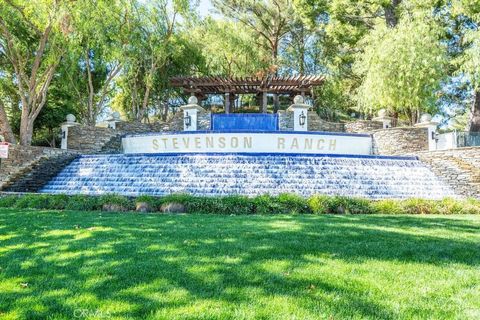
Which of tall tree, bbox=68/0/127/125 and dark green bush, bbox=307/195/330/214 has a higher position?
tall tree, bbox=68/0/127/125

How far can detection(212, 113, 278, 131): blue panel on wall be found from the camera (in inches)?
780

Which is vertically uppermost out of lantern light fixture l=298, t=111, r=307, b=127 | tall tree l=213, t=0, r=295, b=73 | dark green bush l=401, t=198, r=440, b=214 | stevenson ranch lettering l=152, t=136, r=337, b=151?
tall tree l=213, t=0, r=295, b=73

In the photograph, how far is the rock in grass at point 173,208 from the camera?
8570 millimetres

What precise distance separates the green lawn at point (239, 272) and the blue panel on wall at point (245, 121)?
1427 centimetres

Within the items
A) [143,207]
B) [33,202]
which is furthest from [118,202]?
[33,202]

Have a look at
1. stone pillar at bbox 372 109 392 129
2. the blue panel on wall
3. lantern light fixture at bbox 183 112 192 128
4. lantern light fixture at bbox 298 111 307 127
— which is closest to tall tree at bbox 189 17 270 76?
the blue panel on wall

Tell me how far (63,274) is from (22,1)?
12.5 m

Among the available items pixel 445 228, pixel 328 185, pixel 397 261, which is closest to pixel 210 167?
pixel 328 185

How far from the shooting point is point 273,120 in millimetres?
19781

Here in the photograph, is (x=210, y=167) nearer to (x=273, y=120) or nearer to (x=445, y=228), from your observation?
(x=445, y=228)

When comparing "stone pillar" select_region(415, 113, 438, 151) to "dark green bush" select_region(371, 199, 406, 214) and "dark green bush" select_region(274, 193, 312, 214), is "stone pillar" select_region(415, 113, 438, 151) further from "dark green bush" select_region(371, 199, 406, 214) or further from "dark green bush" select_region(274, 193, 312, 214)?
"dark green bush" select_region(274, 193, 312, 214)

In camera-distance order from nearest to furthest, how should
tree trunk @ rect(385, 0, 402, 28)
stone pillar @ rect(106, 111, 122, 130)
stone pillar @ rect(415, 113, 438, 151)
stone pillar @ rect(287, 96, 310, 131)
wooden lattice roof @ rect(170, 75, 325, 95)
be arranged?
stone pillar @ rect(415, 113, 438, 151) < stone pillar @ rect(287, 96, 310, 131) < wooden lattice roof @ rect(170, 75, 325, 95) < stone pillar @ rect(106, 111, 122, 130) < tree trunk @ rect(385, 0, 402, 28)

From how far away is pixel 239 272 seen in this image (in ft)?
11.1

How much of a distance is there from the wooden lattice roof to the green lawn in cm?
1536
